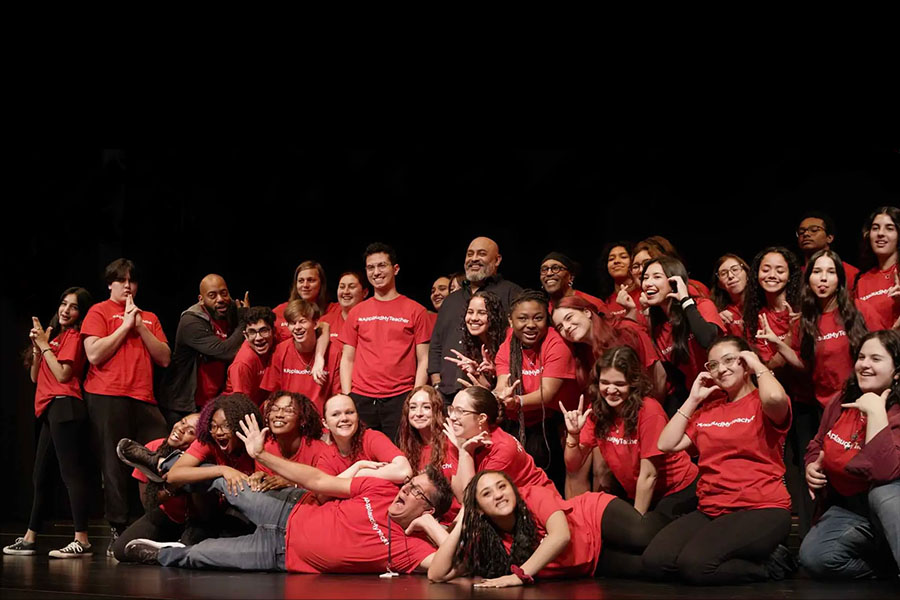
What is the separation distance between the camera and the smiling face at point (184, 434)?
532 centimetres

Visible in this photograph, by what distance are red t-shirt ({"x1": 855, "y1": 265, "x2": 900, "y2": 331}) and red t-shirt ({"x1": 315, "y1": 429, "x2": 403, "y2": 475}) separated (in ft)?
7.48

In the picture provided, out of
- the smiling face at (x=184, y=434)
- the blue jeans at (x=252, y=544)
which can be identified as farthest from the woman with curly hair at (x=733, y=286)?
the smiling face at (x=184, y=434)

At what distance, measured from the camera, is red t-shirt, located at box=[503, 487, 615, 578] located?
4195mm

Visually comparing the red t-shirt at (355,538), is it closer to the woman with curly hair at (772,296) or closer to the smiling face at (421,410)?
the smiling face at (421,410)

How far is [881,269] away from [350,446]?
8.62 feet

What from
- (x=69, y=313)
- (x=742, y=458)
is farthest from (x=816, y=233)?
(x=69, y=313)

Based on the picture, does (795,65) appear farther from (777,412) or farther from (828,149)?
(777,412)

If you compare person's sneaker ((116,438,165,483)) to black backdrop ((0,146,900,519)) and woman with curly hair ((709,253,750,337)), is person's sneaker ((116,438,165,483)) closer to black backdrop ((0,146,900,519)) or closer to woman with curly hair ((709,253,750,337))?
black backdrop ((0,146,900,519))

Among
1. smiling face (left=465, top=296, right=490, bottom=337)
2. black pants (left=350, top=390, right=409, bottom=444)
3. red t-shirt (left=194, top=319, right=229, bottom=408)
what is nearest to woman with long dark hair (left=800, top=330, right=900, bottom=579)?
smiling face (left=465, top=296, right=490, bottom=337)

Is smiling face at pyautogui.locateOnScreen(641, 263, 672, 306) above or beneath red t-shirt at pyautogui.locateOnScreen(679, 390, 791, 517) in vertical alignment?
above

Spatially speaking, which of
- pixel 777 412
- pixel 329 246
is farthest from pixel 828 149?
pixel 329 246

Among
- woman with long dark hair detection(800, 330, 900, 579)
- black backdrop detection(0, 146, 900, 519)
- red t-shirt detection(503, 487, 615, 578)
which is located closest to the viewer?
woman with long dark hair detection(800, 330, 900, 579)

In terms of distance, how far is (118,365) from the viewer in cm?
577

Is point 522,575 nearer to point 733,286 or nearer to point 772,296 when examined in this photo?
point 772,296
